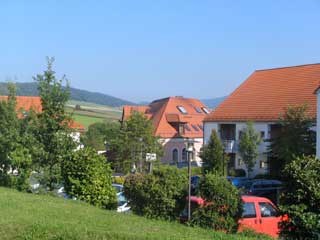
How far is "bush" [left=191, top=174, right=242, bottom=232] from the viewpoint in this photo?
1320cm

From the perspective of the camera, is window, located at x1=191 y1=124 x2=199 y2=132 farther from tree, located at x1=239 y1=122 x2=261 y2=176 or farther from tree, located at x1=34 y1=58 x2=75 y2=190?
tree, located at x1=34 y1=58 x2=75 y2=190

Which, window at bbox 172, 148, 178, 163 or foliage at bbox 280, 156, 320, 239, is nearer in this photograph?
foliage at bbox 280, 156, 320, 239

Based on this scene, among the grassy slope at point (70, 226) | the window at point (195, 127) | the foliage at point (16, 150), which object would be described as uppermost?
the window at point (195, 127)

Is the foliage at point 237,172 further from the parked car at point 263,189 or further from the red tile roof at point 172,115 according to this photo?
the red tile roof at point 172,115

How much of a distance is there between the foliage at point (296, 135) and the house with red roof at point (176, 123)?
22.4 metres

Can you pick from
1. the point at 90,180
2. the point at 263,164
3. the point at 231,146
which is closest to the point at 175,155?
the point at 231,146

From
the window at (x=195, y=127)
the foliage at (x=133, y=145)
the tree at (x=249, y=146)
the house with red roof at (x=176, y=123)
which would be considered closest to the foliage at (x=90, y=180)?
the foliage at (x=133, y=145)

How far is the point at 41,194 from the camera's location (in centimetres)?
1853

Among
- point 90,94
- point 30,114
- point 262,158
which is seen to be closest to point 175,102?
point 262,158

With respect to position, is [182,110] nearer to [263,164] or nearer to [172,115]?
[172,115]

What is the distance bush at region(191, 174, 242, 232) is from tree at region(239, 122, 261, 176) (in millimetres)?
32981

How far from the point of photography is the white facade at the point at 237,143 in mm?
48500

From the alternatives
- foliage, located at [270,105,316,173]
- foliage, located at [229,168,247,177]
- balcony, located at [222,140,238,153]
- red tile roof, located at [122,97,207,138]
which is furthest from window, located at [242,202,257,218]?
red tile roof, located at [122,97,207,138]

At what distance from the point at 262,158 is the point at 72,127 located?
101 ft
